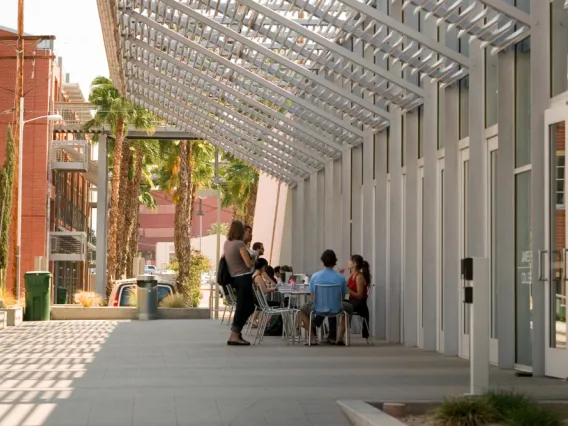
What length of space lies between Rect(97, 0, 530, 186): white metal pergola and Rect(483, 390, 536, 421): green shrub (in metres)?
5.31

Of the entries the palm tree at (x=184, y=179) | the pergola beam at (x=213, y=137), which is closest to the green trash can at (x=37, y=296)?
the pergola beam at (x=213, y=137)

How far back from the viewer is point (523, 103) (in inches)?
528

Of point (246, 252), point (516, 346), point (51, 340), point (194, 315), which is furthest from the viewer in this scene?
point (194, 315)

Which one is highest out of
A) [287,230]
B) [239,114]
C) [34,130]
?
[34,130]

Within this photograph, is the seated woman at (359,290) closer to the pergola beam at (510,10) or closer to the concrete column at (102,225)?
the pergola beam at (510,10)

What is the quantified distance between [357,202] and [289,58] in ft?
10.4

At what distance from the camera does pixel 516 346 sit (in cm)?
1366

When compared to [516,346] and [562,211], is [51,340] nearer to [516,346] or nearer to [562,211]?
[516,346]

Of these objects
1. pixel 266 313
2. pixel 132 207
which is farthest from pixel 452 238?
pixel 132 207

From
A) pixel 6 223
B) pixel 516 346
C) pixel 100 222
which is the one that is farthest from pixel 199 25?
pixel 100 222

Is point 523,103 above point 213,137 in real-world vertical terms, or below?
below

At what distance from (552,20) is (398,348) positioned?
6602mm

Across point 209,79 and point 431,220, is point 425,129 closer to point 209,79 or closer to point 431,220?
point 431,220

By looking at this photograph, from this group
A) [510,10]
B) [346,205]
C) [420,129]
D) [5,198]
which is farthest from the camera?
[5,198]
